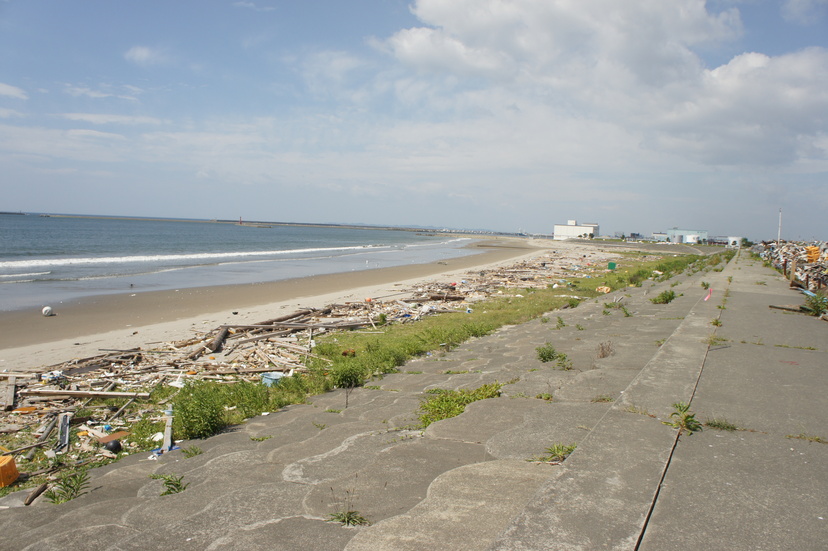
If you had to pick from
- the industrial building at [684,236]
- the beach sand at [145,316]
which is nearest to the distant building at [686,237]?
the industrial building at [684,236]

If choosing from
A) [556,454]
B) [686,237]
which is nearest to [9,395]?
[556,454]

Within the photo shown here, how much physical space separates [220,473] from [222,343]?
8126 millimetres

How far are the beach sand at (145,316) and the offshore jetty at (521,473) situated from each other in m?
8.14

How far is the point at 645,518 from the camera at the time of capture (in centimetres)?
268

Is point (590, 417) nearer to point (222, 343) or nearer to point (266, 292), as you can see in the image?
point (222, 343)

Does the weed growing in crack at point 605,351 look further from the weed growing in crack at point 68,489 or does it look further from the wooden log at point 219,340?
the wooden log at point 219,340

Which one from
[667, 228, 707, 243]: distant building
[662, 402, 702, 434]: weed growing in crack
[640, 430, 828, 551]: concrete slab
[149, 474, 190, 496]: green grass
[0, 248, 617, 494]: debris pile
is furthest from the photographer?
[667, 228, 707, 243]: distant building

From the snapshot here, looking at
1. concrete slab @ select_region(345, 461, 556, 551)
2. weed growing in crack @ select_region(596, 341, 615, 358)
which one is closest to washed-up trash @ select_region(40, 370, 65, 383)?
concrete slab @ select_region(345, 461, 556, 551)

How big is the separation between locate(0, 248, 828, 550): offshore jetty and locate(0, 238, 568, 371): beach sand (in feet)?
26.7

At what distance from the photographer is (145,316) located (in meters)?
17.1

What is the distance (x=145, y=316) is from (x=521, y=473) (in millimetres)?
16862

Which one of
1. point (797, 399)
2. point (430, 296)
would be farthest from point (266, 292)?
point (797, 399)

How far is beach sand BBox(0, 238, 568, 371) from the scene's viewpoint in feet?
41.4

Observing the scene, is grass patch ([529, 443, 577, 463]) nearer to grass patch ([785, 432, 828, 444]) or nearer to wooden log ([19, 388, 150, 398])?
grass patch ([785, 432, 828, 444])
